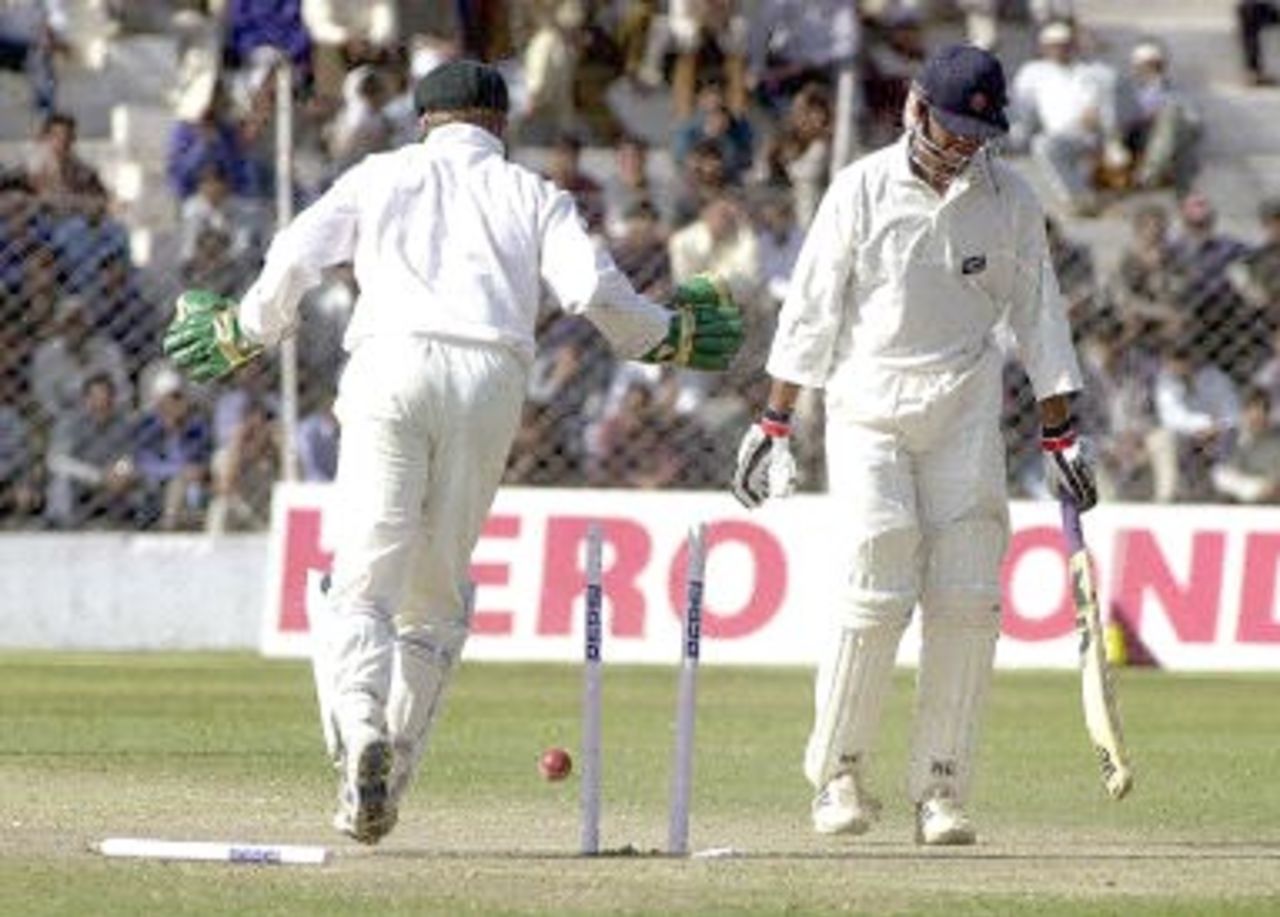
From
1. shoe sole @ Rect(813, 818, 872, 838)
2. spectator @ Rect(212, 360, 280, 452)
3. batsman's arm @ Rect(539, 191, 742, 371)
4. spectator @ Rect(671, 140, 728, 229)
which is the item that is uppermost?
batsman's arm @ Rect(539, 191, 742, 371)

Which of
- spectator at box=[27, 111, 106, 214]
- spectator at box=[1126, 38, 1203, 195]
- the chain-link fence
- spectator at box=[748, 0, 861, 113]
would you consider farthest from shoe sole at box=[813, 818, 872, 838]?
spectator at box=[1126, 38, 1203, 195]

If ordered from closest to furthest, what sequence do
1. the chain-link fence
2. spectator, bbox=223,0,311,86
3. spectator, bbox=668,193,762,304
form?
the chain-link fence → spectator, bbox=668,193,762,304 → spectator, bbox=223,0,311,86

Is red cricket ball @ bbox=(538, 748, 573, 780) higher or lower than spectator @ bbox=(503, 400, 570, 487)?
higher

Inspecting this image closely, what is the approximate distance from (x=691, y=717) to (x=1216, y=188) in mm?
15442

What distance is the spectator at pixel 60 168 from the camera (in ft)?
71.8

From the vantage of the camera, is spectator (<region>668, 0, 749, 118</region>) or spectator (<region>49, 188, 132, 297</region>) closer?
spectator (<region>49, 188, 132, 297</region>)

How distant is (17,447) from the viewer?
68.2 ft

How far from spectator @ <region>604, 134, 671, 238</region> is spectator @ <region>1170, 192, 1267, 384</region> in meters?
2.69

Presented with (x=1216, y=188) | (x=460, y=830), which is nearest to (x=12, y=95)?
(x=1216, y=188)

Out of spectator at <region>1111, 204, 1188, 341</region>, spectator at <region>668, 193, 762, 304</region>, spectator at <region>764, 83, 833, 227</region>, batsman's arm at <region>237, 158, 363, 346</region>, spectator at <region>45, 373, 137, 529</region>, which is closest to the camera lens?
batsman's arm at <region>237, 158, 363, 346</region>

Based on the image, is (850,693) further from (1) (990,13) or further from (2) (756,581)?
(1) (990,13)

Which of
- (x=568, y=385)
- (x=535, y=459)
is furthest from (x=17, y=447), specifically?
(x=568, y=385)

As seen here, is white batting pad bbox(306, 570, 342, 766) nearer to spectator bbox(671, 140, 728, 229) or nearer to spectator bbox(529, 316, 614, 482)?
spectator bbox(529, 316, 614, 482)

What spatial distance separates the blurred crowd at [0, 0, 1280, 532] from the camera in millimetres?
21156
